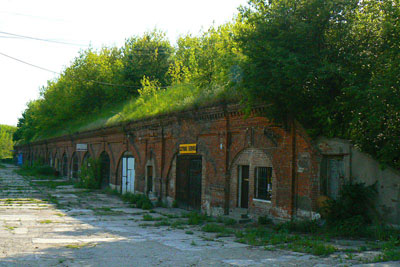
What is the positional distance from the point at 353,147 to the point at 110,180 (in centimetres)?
2087

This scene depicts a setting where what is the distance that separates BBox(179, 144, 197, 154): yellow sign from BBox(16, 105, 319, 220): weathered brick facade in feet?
0.64

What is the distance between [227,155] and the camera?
50.8 feet

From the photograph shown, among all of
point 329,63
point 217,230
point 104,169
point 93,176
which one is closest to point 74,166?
point 93,176

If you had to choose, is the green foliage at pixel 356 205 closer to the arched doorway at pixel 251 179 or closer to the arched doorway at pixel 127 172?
the arched doorway at pixel 251 179

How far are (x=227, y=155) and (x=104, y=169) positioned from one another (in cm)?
Result: 1719

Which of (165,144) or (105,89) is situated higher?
(105,89)

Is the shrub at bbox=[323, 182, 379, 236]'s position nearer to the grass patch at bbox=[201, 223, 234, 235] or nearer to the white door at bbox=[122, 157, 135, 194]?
the grass patch at bbox=[201, 223, 234, 235]

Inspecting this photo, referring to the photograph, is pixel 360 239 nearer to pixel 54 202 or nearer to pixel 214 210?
pixel 214 210

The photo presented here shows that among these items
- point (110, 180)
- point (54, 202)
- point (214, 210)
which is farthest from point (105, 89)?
point (214, 210)

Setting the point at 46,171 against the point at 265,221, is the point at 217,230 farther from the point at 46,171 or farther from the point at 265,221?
the point at 46,171

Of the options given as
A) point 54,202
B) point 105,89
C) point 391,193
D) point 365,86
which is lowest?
point 54,202

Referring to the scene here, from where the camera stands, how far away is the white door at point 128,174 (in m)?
24.9

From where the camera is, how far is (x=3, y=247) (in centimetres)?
947

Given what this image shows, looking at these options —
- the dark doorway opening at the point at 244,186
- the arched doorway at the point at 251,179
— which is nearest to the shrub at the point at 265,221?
the arched doorway at the point at 251,179
